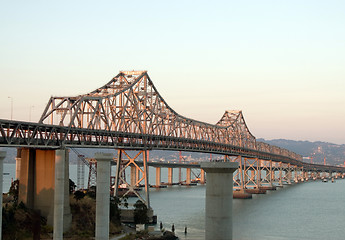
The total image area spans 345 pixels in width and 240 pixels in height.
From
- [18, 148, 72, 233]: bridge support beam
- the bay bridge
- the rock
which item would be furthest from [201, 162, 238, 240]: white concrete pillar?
the rock

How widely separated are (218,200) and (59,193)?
1338 inches

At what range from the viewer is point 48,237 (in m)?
60.6

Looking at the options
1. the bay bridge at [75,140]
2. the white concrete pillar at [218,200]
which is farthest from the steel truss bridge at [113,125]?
the white concrete pillar at [218,200]

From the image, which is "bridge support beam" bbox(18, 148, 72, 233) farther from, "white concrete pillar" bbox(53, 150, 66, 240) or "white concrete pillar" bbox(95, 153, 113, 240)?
"white concrete pillar" bbox(95, 153, 113, 240)

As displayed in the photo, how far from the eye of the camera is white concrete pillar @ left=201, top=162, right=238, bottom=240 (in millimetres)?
26859

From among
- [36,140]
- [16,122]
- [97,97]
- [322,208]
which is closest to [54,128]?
[36,140]

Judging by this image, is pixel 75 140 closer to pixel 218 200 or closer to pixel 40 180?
pixel 40 180

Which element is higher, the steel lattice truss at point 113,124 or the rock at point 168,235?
the steel lattice truss at point 113,124

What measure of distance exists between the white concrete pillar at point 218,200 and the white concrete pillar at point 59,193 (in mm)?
31767

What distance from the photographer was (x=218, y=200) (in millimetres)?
27266

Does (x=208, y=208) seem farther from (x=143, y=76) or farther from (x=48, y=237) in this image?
(x=143, y=76)

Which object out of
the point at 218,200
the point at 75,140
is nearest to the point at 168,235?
the point at 75,140

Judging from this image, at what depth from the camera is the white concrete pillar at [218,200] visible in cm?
2686

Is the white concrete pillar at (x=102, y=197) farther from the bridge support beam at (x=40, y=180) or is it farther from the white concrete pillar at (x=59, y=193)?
the bridge support beam at (x=40, y=180)
